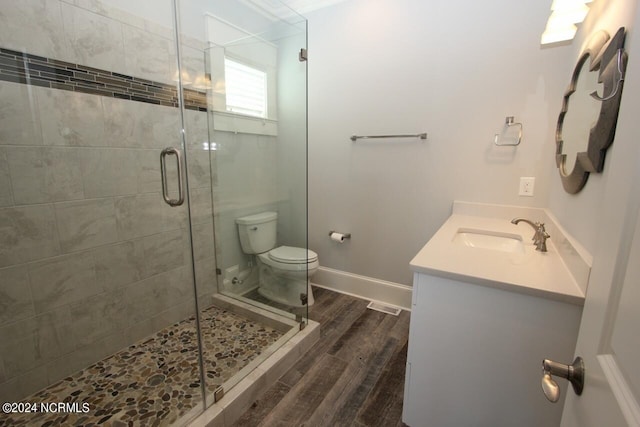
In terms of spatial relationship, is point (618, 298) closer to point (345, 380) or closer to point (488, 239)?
point (488, 239)

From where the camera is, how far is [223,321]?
227 centimetres

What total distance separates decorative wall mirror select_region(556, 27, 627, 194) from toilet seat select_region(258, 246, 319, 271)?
5.52 ft

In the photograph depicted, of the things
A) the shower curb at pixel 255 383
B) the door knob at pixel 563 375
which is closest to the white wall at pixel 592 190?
the door knob at pixel 563 375

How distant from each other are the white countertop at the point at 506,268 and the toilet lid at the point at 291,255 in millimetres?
1155

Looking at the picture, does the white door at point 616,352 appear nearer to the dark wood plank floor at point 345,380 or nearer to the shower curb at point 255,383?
the dark wood plank floor at point 345,380

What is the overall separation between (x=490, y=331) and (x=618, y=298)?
2.32 feet

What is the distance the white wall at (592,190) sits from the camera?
0.96 m

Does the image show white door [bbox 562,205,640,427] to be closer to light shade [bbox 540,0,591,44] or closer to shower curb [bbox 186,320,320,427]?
shower curb [bbox 186,320,320,427]

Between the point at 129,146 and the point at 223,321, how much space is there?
1.36m

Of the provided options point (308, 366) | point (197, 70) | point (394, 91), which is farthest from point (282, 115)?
point (308, 366)

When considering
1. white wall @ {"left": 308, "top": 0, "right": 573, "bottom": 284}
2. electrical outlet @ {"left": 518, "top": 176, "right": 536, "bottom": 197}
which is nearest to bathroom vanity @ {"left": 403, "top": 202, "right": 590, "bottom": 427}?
electrical outlet @ {"left": 518, "top": 176, "right": 536, "bottom": 197}

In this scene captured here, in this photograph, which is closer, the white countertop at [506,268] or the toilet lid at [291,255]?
the white countertop at [506,268]

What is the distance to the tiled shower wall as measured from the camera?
56.1 inches

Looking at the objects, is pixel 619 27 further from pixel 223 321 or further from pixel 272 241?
pixel 223 321
